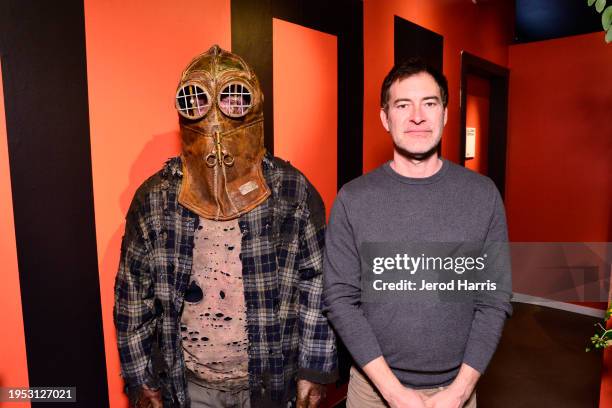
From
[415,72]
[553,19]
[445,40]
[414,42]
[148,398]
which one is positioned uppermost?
[553,19]

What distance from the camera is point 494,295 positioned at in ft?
4.52

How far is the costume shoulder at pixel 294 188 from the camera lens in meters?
1.44

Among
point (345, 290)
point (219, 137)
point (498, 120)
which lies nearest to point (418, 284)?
point (345, 290)

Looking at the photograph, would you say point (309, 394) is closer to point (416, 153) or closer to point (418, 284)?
point (418, 284)

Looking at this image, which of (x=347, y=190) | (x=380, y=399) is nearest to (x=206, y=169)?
(x=347, y=190)

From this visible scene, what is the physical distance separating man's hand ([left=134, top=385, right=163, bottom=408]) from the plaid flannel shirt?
2 centimetres

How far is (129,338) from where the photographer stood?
54.7 inches

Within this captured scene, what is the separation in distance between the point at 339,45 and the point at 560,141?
305 centimetres

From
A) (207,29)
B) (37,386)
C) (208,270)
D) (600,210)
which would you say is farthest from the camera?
(600,210)

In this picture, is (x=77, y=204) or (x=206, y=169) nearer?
(x=206, y=169)

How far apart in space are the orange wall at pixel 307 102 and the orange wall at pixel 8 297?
118 cm

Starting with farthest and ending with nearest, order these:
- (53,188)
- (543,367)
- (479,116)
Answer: (479,116) < (543,367) < (53,188)

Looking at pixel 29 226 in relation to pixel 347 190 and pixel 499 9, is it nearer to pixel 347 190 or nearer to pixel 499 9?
pixel 347 190

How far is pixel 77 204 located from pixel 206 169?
19.7 inches
